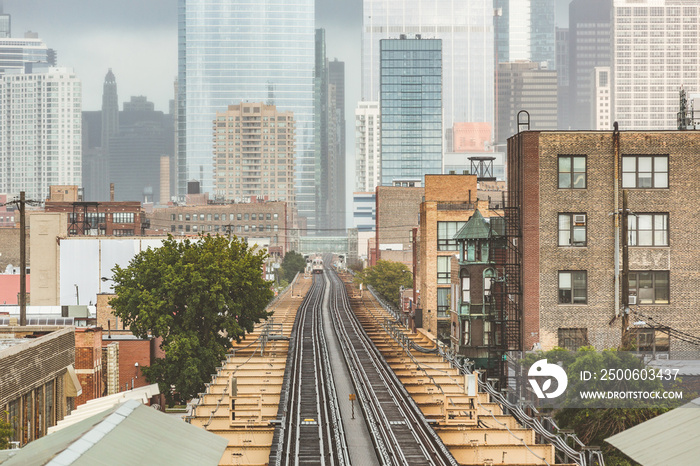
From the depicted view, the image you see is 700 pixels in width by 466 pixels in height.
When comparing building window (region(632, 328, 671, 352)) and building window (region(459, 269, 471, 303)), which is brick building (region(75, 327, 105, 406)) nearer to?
building window (region(459, 269, 471, 303))

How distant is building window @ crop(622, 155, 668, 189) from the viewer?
52969 mm

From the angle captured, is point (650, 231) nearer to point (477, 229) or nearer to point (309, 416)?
point (477, 229)

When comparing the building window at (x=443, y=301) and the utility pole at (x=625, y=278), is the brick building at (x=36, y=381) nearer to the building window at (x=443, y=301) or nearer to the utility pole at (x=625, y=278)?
the utility pole at (x=625, y=278)

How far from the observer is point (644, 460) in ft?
79.1

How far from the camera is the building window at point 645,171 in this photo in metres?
53.0

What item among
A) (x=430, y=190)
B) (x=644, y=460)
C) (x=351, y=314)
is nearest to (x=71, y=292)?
(x=351, y=314)

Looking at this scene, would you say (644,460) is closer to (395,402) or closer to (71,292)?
(395,402)

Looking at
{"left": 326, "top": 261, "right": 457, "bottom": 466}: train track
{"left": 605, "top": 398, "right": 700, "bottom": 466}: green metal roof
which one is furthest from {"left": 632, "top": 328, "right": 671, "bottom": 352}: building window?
{"left": 605, "top": 398, "right": 700, "bottom": 466}: green metal roof

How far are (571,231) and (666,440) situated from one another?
29553 mm

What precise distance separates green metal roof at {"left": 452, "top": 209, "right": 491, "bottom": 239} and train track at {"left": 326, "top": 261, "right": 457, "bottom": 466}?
32.9 ft

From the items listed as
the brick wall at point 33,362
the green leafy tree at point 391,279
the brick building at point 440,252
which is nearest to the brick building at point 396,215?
the green leafy tree at point 391,279

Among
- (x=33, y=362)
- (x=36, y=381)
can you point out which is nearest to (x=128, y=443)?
(x=33, y=362)

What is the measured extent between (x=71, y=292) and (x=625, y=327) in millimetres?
92050

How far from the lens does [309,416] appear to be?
3994 centimetres
